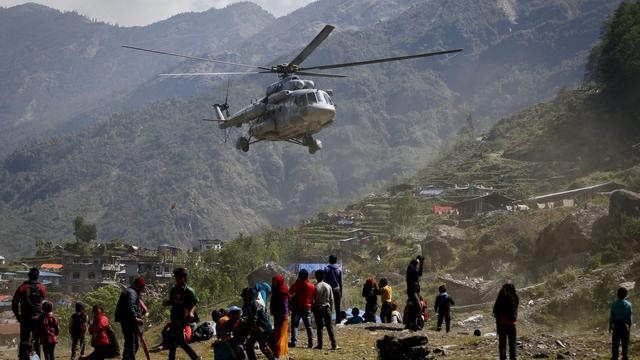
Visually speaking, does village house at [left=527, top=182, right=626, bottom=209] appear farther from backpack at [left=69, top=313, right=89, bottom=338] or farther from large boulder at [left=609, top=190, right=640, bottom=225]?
backpack at [left=69, top=313, right=89, bottom=338]

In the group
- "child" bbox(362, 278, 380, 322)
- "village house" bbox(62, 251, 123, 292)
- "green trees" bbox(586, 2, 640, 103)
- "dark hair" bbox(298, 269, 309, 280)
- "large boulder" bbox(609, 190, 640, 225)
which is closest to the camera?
"dark hair" bbox(298, 269, 309, 280)

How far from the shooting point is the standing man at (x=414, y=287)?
54.9 feet

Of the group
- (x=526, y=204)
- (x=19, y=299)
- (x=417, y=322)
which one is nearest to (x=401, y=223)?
(x=526, y=204)

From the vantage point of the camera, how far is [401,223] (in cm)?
8450

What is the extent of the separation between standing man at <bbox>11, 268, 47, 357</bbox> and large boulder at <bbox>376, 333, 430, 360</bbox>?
6.00 metres

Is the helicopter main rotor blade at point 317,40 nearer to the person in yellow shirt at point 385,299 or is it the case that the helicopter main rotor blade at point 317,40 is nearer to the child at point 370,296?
the person in yellow shirt at point 385,299

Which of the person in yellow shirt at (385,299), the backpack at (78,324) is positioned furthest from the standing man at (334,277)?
the backpack at (78,324)

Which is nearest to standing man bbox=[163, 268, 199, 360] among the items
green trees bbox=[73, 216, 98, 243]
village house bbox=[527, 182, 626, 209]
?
village house bbox=[527, 182, 626, 209]

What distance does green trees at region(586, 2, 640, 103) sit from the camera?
7189cm

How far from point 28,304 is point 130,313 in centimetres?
208

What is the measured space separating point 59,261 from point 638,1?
256 ft

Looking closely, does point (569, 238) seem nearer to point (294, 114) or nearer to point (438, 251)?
point (438, 251)

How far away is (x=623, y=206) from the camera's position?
1484 inches

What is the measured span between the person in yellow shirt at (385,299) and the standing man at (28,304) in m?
8.13
